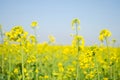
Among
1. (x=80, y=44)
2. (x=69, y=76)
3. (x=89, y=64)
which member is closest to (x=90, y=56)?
(x=89, y=64)

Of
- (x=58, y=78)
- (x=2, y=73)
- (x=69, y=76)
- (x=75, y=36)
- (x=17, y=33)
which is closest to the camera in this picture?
(x=17, y=33)

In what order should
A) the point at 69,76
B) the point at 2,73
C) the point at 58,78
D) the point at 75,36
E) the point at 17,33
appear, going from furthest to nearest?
1. the point at 2,73
2. the point at 69,76
3. the point at 58,78
4. the point at 75,36
5. the point at 17,33

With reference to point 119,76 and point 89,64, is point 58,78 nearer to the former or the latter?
point 89,64

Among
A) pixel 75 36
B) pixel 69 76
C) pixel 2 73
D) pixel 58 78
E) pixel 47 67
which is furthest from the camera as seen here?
pixel 47 67

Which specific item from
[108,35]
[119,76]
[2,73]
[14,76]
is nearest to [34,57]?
[14,76]

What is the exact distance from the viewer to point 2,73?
5.80m

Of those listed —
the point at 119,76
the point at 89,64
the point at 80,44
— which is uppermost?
the point at 80,44

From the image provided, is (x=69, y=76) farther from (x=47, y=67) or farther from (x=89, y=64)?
(x=47, y=67)

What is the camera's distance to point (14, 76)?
506 centimetres

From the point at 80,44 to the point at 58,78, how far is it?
1.20 metres

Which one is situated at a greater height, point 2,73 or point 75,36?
point 75,36

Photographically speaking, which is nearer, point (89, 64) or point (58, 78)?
point (58, 78)

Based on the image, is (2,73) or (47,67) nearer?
(2,73)

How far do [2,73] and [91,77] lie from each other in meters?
2.13
